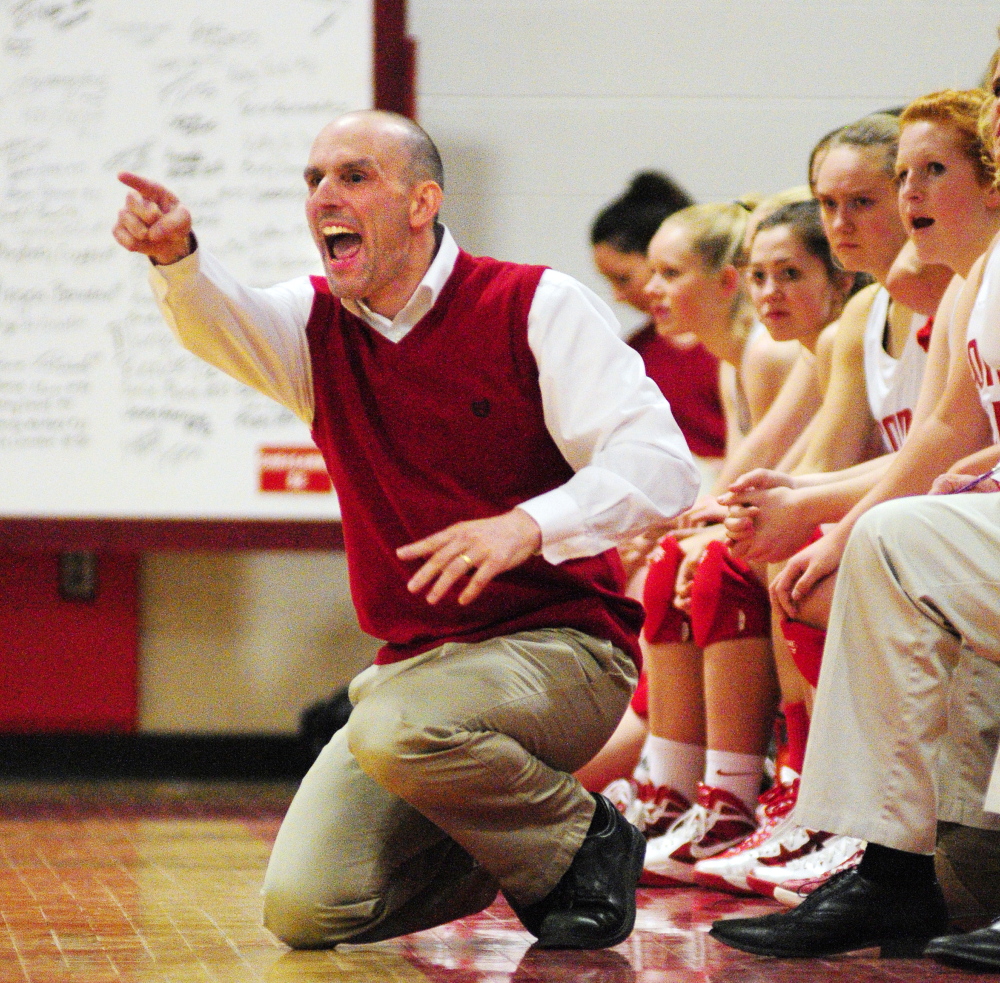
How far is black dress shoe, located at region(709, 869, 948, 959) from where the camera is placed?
1693 mm

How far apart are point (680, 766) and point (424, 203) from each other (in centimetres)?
111

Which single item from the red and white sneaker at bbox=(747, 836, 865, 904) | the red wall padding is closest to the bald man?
the red and white sneaker at bbox=(747, 836, 865, 904)

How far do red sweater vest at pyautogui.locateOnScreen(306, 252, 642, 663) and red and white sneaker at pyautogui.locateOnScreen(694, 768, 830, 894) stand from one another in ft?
1.49

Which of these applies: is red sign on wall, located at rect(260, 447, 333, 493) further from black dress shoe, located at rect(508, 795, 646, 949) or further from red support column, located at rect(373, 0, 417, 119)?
black dress shoe, located at rect(508, 795, 646, 949)

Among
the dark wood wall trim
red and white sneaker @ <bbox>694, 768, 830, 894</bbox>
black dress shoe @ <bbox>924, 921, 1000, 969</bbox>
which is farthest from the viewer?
the dark wood wall trim

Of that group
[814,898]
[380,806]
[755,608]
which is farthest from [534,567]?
[755,608]

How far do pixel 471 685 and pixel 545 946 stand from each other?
32 cm

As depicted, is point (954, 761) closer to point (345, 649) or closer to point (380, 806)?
point (380, 806)

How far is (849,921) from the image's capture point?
1.69m

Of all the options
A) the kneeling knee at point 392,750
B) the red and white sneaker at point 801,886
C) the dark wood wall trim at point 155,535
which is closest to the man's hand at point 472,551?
the kneeling knee at point 392,750

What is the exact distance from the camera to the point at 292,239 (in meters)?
3.60

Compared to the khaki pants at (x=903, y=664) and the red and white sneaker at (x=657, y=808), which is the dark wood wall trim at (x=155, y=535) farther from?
the khaki pants at (x=903, y=664)

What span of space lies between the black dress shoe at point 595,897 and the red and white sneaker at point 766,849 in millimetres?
340

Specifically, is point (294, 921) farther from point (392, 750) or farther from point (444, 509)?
point (444, 509)
